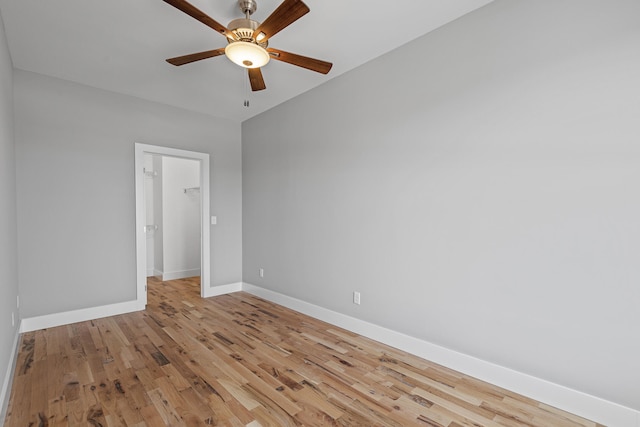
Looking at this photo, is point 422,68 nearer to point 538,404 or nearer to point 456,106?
point 456,106

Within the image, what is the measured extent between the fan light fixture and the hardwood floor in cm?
234

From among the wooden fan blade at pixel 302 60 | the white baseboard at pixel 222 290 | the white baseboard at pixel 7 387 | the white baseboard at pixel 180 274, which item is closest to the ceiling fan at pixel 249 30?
the wooden fan blade at pixel 302 60

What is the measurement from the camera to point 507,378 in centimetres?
208

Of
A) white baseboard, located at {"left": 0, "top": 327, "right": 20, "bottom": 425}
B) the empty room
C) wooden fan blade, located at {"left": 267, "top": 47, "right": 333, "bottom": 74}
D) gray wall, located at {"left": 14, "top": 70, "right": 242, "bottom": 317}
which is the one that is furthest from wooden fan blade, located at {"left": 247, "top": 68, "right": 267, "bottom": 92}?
white baseboard, located at {"left": 0, "top": 327, "right": 20, "bottom": 425}

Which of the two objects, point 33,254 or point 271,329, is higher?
point 33,254

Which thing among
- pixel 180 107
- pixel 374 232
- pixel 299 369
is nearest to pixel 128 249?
pixel 180 107

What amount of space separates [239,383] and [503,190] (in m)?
2.39

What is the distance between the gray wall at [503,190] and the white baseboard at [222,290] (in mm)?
1919

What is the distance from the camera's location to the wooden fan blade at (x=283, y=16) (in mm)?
1707

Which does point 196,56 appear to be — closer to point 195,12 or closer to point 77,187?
point 195,12

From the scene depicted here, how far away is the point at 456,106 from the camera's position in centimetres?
237

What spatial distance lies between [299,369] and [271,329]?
89 cm

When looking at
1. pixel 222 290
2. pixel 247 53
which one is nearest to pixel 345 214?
pixel 247 53

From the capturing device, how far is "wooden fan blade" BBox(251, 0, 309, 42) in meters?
1.71
